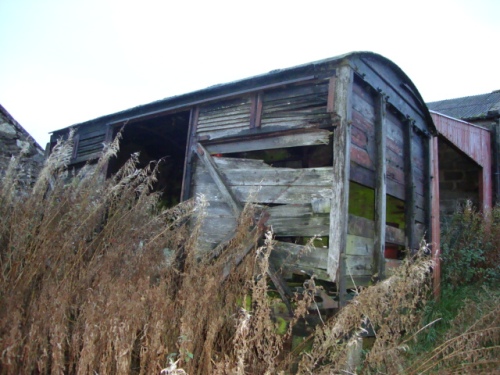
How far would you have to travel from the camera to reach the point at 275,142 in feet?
17.7

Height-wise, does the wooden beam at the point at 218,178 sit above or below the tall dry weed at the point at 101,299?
above

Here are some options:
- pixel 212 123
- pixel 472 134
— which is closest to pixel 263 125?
pixel 212 123

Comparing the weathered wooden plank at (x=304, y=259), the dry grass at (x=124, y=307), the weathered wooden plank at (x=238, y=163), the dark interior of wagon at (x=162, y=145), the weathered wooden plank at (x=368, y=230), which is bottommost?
the dry grass at (x=124, y=307)

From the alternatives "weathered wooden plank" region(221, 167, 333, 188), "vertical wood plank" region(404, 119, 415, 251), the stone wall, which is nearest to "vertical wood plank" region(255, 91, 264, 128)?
"weathered wooden plank" region(221, 167, 333, 188)

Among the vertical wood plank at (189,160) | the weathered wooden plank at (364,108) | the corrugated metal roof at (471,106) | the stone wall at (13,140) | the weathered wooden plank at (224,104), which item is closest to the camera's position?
the weathered wooden plank at (364,108)

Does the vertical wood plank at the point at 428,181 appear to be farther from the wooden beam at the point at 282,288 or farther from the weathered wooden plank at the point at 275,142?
the wooden beam at the point at 282,288

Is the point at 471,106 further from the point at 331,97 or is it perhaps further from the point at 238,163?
the point at 238,163

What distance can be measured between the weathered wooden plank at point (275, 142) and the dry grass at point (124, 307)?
1.82m

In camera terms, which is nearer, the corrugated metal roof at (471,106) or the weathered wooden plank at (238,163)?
the weathered wooden plank at (238,163)

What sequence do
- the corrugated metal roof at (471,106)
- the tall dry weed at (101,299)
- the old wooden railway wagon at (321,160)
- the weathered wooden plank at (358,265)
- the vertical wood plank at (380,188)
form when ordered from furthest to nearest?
the corrugated metal roof at (471,106) < the vertical wood plank at (380,188) < the weathered wooden plank at (358,265) < the old wooden railway wagon at (321,160) < the tall dry weed at (101,299)

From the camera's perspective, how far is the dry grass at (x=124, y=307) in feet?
6.89

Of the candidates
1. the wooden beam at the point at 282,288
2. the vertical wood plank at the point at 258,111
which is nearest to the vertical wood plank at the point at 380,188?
the wooden beam at the point at 282,288

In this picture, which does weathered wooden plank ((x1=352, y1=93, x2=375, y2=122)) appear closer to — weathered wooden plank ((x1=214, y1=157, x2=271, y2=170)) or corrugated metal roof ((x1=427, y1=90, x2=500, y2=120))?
weathered wooden plank ((x1=214, y1=157, x2=271, y2=170))

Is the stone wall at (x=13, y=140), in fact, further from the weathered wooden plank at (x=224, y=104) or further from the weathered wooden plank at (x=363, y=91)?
the weathered wooden plank at (x=363, y=91)
